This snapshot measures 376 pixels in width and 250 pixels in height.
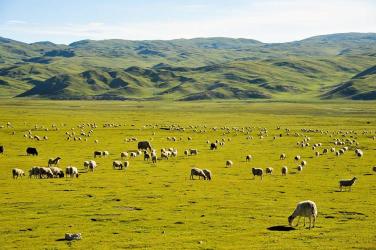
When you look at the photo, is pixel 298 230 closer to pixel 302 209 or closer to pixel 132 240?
pixel 302 209

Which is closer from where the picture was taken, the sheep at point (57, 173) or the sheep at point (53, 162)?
the sheep at point (57, 173)

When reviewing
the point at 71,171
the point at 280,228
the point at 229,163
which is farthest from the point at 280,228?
the point at 229,163

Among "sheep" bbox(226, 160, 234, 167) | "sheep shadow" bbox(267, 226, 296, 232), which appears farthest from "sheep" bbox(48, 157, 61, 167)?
"sheep shadow" bbox(267, 226, 296, 232)

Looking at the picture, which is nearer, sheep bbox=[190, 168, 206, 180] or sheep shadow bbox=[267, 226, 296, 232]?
sheep shadow bbox=[267, 226, 296, 232]

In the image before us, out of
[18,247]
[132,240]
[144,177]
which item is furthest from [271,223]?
[144,177]

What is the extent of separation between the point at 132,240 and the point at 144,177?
22701 mm

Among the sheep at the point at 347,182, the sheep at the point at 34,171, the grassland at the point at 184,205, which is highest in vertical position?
the sheep at the point at 347,182

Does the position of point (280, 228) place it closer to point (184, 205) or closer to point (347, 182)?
point (184, 205)

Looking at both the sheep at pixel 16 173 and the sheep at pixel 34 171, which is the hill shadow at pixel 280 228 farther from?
the sheep at pixel 16 173

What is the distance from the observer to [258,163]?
62281 mm

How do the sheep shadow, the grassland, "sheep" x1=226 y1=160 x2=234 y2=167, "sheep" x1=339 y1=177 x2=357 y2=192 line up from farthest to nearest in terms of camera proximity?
"sheep" x1=226 y1=160 x2=234 y2=167
"sheep" x1=339 y1=177 x2=357 y2=192
the sheep shadow
the grassland

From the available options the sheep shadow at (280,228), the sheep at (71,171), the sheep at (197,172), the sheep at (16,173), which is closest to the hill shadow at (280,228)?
the sheep shadow at (280,228)

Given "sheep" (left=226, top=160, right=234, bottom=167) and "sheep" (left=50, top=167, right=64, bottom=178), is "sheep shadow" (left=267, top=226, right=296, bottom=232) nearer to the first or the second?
"sheep" (left=50, top=167, right=64, bottom=178)

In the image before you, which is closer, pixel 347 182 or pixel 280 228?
pixel 280 228
